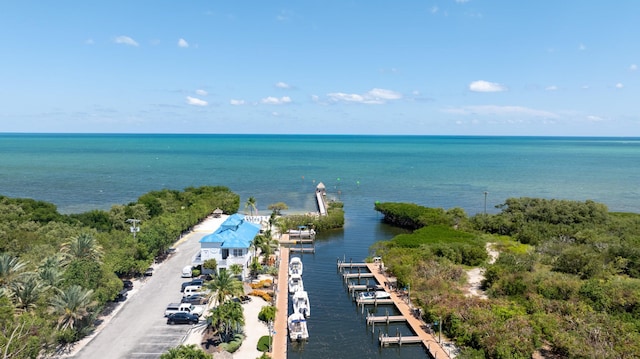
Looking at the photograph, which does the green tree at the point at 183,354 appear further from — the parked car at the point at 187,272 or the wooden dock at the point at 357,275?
the wooden dock at the point at 357,275

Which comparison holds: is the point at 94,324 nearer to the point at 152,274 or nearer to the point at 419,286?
the point at 152,274

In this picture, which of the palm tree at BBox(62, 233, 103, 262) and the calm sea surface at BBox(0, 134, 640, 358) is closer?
the palm tree at BBox(62, 233, 103, 262)

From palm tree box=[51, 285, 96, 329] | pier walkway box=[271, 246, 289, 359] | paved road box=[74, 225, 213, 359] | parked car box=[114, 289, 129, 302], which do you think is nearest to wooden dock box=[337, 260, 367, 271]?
pier walkway box=[271, 246, 289, 359]

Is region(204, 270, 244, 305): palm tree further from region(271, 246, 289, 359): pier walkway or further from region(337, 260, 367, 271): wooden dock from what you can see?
region(337, 260, 367, 271): wooden dock

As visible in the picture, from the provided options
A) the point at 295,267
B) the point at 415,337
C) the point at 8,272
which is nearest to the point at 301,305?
the point at 415,337

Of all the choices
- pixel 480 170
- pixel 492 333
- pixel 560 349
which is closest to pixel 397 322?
pixel 492 333

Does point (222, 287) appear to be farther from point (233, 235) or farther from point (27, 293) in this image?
point (233, 235)
